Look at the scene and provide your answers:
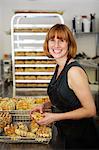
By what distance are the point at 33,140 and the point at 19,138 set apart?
65 mm

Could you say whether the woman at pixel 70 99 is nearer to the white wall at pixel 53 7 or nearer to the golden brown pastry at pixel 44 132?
the golden brown pastry at pixel 44 132

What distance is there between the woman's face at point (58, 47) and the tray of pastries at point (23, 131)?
378 millimetres

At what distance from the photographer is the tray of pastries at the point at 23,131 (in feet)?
4.01

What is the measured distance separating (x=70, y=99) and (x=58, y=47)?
0.96ft

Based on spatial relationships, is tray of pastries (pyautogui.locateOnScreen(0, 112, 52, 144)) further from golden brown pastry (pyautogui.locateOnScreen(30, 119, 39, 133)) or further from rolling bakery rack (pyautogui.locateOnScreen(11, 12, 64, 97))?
rolling bakery rack (pyautogui.locateOnScreen(11, 12, 64, 97))

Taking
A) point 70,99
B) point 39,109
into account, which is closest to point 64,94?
point 70,99

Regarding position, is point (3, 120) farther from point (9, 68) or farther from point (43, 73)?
point (9, 68)

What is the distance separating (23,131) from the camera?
1248 millimetres

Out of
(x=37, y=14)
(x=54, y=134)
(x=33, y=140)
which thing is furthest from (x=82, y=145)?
(x=37, y=14)

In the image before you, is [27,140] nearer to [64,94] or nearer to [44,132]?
[44,132]

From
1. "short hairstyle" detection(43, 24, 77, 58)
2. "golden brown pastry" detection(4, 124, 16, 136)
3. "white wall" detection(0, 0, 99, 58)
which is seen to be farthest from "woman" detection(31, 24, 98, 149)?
"white wall" detection(0, 0, 99, 58)

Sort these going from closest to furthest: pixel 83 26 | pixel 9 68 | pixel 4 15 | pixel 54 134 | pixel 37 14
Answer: pixel 54 134 < pixel 37 14 < pixel 9 68 < pixel 83 26 < pixel 4 15

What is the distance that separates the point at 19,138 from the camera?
122cm

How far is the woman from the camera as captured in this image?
129cm
